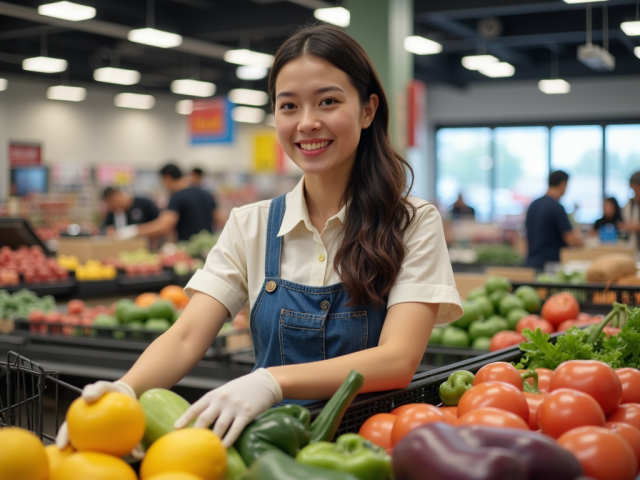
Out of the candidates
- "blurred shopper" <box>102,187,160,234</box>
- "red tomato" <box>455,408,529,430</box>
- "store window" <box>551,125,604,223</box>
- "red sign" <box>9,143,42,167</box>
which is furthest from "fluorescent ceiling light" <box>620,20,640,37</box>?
"red sign" <box>9,143,42,167</box>

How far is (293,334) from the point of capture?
173 centimetres

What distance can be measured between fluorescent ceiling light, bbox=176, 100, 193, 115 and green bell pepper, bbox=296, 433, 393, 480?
17.2 metres

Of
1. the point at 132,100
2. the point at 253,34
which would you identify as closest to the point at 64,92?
the point at 132,100

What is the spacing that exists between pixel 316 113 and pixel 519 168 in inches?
664

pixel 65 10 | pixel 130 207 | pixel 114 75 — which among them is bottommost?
pixel 130 207

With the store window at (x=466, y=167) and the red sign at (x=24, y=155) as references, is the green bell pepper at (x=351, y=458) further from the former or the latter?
the store window at (x=466, y=167)

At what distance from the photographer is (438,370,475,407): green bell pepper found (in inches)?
60.5

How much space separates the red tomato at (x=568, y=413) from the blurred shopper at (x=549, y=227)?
221 inches

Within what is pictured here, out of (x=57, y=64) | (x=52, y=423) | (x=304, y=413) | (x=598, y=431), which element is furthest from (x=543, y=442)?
(x=57, y=64)

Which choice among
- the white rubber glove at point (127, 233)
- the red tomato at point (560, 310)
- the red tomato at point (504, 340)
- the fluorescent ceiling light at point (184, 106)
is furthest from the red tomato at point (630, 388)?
the fluorescent ceiling light at point (184, 106)

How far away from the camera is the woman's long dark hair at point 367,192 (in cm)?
167

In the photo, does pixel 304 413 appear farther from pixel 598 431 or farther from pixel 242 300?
pixel 242 300

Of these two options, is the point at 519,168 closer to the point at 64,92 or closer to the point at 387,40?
the point at 387,40

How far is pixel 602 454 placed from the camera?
3.40ft
